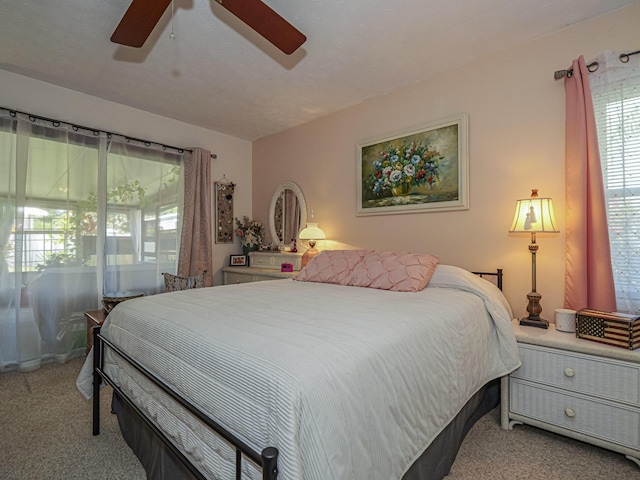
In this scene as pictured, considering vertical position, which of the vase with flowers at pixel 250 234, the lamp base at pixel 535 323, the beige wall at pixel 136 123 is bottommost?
the lamp base at pixel 535 323

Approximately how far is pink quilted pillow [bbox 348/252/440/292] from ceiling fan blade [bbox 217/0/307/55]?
58.6 inches

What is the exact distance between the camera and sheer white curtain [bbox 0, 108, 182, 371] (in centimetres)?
274

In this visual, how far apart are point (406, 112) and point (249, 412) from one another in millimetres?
2852

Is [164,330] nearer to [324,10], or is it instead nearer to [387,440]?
[387,440]

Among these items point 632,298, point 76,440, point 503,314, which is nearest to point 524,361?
point 503,314

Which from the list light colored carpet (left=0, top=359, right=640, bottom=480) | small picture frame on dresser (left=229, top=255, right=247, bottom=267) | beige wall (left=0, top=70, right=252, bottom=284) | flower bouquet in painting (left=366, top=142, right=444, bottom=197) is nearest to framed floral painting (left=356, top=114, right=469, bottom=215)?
flower bouquet in painting (left=366, top=142, right=444, bottom=197)

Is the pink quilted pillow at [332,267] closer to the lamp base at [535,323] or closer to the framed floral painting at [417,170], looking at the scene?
the framed floral painting at [417,170]

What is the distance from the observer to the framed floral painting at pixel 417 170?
2.67m

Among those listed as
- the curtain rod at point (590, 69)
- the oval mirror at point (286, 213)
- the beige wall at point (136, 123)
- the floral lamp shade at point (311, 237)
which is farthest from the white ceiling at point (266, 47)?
the floral lamp shade at point (311, 237)

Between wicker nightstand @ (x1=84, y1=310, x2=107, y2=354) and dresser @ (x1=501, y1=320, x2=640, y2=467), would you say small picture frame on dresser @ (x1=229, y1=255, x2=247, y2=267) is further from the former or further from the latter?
dresser @ (x1=501, y1=320, x2=640, y2=467)

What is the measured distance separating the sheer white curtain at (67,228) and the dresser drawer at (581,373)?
3486mm

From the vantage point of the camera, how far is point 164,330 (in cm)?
133

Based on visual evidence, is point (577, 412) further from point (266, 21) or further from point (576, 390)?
point (266, 21)

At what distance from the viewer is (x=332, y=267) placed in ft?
8.50
